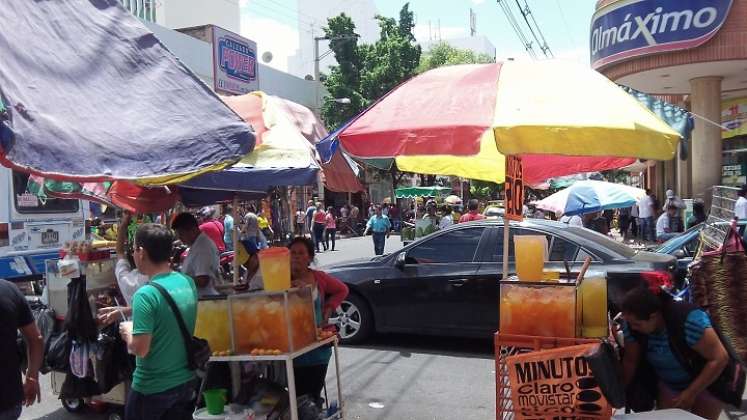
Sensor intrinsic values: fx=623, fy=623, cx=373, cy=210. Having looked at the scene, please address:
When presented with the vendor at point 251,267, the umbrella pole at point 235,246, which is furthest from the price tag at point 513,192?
the umbrella pole at point 235,246

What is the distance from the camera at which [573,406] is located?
3.52 metres

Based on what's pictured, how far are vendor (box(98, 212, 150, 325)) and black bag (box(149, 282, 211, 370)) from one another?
0.63 m

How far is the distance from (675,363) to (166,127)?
9.61 ft

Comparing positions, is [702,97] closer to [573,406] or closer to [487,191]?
[573,406]

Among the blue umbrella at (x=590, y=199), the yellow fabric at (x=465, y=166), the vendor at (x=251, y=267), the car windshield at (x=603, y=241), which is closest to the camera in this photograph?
the vendor at (x=251, y=267)

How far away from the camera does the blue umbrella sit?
1247 centimetres

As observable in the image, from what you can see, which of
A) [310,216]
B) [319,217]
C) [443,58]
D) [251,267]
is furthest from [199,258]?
[443,58]

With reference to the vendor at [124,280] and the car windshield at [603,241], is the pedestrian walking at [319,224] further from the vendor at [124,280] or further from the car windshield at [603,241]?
the vendor at [124,280]

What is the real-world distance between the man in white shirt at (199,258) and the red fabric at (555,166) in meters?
2.85

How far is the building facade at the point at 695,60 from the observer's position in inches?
512

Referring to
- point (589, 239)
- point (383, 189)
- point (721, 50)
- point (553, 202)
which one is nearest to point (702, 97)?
point (721, 50)

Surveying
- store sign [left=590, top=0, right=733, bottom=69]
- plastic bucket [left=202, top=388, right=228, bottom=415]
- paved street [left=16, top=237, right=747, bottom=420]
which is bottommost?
paved street [left=16, top=237, right=747, bottom=420]

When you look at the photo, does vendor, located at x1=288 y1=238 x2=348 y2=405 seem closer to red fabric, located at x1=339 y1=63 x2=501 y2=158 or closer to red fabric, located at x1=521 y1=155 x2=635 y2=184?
red fabric, located at x1=339 y1=63 x2=501 y2=158

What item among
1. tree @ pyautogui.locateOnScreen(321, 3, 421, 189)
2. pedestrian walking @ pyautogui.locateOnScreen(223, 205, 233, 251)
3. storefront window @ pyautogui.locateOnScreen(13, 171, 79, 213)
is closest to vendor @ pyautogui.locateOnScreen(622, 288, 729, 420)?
storefront window @ pyautogui.locateOnScreen(13, 171, 79, 213)
